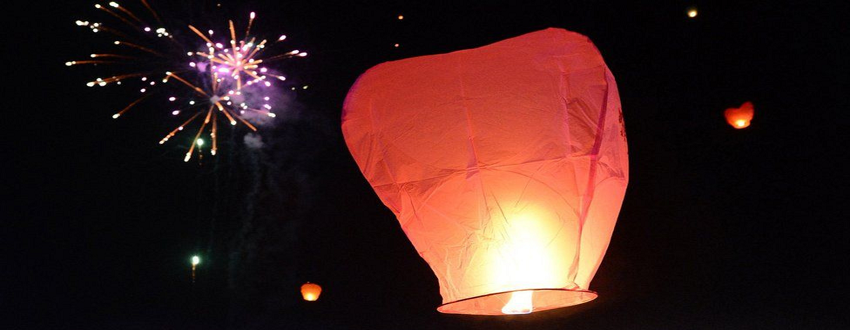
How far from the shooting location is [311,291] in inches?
153

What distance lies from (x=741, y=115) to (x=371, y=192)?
2.05 metres

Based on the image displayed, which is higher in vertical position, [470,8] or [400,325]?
[470,8]

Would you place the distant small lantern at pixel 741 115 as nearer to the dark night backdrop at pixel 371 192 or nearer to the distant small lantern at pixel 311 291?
the dark night backdrop at pixel 371 192

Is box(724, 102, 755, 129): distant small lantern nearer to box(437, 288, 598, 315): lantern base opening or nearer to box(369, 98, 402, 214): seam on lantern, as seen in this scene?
box(437, 288, 598, 315): lantern base opening

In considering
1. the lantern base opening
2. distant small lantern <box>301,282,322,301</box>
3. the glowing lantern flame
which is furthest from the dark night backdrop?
the glowing lantern flame

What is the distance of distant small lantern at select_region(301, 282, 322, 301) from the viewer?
12.8 ft

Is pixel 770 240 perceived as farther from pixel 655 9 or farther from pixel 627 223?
pixel 655 9

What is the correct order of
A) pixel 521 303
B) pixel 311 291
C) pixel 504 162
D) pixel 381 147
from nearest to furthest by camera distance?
pixel 504 162 < pixel 521 303 < pixel 381 147 < pixel 311 291

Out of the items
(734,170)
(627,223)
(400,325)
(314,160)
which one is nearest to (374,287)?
(400,325)

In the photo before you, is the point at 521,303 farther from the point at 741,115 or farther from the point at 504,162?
the point at 741,115

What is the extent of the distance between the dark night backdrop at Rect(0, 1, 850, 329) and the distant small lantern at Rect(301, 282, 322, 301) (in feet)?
0.18

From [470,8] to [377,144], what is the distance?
1625 millimetres

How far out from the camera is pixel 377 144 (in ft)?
7.54

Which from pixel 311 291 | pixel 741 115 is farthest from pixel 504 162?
pixel 311 291
